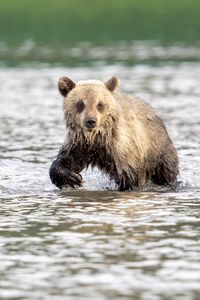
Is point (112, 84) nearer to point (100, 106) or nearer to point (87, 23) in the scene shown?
point (100, 106)

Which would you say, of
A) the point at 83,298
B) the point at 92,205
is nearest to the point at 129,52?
the point at 92,205

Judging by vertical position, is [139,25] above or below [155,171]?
above

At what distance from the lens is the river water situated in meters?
7.72

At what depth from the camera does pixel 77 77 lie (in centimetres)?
2409

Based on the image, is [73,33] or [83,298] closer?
[83,298]

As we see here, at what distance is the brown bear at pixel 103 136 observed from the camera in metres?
11.5

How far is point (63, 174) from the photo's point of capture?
1183cm

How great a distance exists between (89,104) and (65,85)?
0.46 meters

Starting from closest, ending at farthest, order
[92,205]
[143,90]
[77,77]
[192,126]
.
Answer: [92,205], [192,126], [143,90], [77,77]

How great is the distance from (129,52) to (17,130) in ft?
37.8

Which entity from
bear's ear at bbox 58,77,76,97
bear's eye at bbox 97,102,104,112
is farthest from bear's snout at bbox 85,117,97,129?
bear's ear at bbox 58,77,76,97

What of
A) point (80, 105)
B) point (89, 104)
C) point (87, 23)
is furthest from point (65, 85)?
point (87, 23)

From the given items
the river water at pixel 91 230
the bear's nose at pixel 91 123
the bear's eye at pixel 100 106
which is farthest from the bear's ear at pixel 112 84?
the river water at pixel 91 230

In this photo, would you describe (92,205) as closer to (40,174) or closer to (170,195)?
(170,195)
